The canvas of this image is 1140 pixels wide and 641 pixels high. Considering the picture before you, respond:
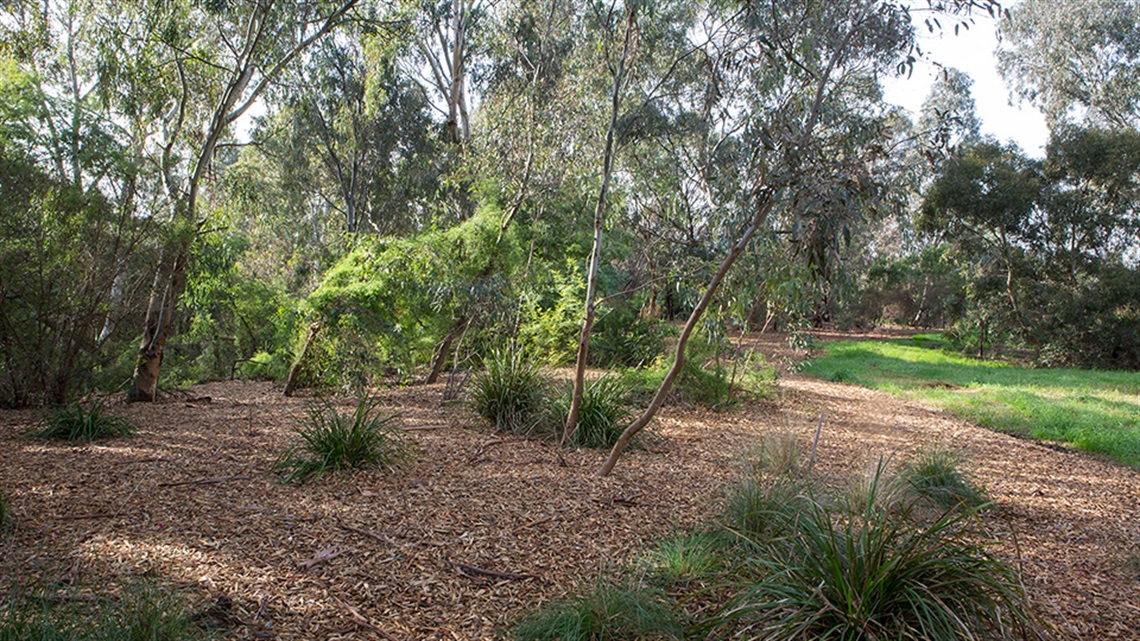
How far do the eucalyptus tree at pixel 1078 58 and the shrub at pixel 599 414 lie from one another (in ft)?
70.2

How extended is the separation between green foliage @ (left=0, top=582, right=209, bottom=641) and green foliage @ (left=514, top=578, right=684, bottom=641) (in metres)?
1.19

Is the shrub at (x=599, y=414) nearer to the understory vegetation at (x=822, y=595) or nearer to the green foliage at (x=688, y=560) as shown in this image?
the green foliage at (x=688, y=560)

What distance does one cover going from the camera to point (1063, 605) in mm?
3148

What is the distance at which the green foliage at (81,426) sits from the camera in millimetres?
5328

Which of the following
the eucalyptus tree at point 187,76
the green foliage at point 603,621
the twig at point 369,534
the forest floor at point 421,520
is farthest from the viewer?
the eucalyptus tree at point 187,76

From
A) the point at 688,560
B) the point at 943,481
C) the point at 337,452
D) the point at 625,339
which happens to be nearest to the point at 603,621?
the point at 688,560

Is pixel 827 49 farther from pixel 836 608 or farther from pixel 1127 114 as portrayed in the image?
pixel 1127 114

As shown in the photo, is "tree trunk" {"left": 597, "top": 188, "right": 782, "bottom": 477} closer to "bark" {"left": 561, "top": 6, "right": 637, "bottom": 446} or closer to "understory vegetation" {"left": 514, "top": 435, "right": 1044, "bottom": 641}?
"bark" {"left": 561, "top": 6, "right": 637, "bottom": 446}

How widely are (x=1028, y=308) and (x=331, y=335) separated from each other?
17.1 meters

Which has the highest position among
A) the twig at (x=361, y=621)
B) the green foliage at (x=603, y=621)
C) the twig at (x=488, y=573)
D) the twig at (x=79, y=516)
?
the twig at (x=79, y=516)

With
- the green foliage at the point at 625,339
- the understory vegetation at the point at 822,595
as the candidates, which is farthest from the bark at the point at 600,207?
the green foliage at the point at 625,339

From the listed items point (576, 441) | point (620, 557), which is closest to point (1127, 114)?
point (576, 441)

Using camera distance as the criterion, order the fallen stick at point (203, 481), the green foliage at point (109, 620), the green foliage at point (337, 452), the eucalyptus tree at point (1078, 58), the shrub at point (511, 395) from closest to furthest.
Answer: the green foliage at point (109, 620) → the fallen stick at point (203, 481) → the green foliage at point (337, 452) → the shrub at point (511, 395) → the eucalyptus tree at point (1078, 58)

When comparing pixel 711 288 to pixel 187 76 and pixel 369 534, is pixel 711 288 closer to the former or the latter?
pixel 369 534
